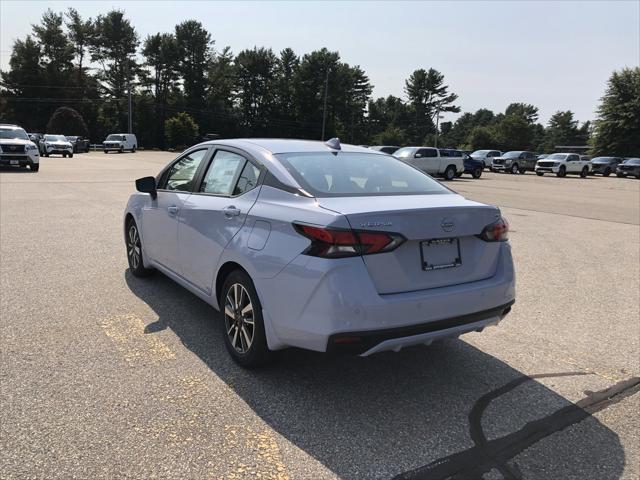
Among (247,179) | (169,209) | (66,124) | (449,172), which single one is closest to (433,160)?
(449,172)

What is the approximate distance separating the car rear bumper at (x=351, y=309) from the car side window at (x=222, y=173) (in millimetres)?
1133

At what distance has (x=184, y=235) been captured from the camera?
4.54 metres

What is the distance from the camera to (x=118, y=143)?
5181cm

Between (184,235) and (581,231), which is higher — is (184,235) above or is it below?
above

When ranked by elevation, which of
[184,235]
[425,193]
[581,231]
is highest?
[425,193]

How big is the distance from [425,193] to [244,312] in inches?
61.6

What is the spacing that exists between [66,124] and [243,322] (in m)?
72.3

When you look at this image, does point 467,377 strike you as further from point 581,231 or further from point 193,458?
point 581,231

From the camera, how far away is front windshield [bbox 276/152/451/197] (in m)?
3.61

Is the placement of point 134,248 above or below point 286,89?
below

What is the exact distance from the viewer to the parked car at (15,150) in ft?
69.8

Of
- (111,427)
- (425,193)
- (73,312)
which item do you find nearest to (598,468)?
(425,193)

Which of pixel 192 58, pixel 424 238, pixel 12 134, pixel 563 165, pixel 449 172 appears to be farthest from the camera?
pixel 192 58

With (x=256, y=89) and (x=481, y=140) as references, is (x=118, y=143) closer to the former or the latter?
(x=256, y=89)
